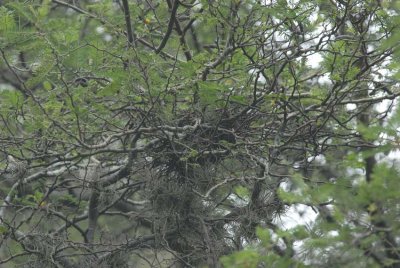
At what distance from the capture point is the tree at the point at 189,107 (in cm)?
561

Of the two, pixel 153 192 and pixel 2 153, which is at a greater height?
pixel 2 153

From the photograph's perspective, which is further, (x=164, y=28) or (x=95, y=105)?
(x=164, y=28)

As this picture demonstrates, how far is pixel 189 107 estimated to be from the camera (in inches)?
238

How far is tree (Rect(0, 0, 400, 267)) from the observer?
5605mm

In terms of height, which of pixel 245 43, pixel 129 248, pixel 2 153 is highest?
pixel 2 153

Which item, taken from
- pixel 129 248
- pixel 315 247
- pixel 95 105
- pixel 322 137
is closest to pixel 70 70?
pixel 95 105

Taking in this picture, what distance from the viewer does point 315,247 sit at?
3.72 metres

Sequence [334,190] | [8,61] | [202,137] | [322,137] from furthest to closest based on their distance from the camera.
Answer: [322,137] → [202,137] → [8,61] → [334,190]

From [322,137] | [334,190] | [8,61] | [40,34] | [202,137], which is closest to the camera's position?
[334,190]

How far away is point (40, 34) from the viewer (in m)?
5.19

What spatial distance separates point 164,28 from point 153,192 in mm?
1461

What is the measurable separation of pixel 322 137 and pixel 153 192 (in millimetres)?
1522

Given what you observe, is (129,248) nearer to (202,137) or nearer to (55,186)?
(55,186)

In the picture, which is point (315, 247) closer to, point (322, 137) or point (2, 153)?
point (322, 137)
